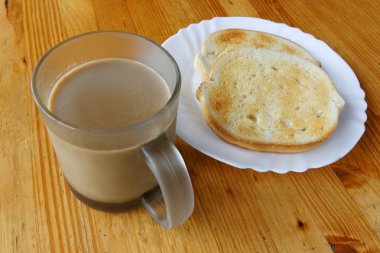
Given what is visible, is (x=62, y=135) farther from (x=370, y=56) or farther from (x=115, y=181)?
(x=370, y=56)

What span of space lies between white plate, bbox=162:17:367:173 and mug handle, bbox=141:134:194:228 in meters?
0.18

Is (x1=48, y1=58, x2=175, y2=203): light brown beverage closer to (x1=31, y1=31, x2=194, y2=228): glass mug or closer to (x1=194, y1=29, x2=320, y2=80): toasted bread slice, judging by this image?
(x1=31, y1=31, x2=194, y2=228): glass mug

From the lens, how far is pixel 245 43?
0.92m

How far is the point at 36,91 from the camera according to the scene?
52cm

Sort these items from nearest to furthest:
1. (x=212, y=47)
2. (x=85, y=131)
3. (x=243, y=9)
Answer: (x=85, y=131) → (x=212, y=47) → (x=243, y=9)

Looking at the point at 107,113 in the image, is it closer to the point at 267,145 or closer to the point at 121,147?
the point at 121,147

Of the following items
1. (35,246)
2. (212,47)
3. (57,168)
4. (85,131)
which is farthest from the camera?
(212,47)

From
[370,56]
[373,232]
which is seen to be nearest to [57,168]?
[373,232]

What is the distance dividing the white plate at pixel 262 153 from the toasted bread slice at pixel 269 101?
0.02 metres

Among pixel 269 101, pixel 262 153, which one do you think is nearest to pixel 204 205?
pixel 262 153

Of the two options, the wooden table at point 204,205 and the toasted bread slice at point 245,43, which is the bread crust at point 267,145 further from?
the toasted bread slice at point 245,43

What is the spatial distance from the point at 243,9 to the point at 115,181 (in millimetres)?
727

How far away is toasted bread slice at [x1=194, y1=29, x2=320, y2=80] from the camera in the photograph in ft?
2.94

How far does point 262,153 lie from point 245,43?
329 millimetres
